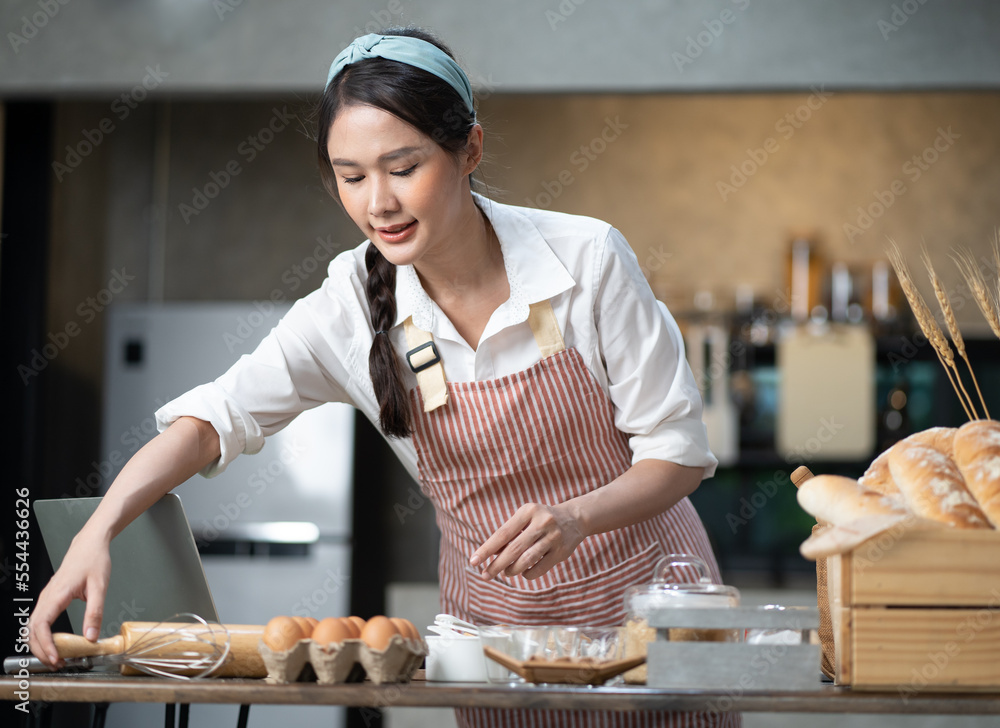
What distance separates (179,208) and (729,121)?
8.04 ft

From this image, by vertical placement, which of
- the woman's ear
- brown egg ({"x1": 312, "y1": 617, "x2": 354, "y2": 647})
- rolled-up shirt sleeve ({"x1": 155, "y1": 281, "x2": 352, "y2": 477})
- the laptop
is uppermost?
the woman's ear

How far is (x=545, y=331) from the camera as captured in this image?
4.64ft

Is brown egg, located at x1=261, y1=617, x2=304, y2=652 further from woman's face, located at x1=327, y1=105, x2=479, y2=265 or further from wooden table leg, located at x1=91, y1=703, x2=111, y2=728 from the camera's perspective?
woman's face, located at x1=327, y1=105, x2=479, y2=265

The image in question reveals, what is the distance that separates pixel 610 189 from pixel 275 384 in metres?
3.26

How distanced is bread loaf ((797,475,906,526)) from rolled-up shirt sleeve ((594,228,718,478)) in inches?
11.7

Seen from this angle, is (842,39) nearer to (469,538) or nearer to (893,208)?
(893,208)

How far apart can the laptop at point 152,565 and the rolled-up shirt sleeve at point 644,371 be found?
0.57m

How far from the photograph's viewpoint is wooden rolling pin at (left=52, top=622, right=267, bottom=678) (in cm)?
101

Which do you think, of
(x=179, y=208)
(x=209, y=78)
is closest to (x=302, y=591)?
Result: (x=209, y=78)

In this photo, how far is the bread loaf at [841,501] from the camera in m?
0.94

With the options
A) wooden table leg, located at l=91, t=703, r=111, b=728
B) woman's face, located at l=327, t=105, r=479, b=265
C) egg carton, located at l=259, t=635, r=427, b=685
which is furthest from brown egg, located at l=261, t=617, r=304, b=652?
woman's face, located at l=327, t=105, r=479, b=265

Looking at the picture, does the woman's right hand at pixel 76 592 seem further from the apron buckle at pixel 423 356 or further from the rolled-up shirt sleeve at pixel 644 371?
the rolled-up shirt sleeve at pixel 644 371

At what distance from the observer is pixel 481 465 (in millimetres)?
1444

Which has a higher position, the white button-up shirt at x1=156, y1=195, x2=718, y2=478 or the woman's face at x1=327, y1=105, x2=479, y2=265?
the woman's face at x1=327, y1=105, x2=479, y2=265
